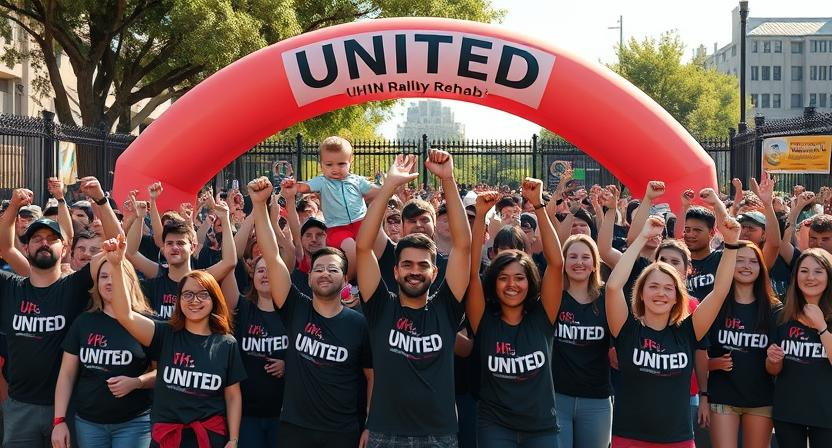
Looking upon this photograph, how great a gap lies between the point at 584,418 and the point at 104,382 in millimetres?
2638

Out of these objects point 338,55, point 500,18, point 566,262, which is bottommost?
point 566,262

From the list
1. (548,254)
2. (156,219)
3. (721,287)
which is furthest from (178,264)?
(721,287)

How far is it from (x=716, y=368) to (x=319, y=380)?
234cm

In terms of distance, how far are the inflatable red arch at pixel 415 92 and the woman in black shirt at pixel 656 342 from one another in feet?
17.5

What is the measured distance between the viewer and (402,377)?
4160mm

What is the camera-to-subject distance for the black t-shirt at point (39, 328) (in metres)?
4.86

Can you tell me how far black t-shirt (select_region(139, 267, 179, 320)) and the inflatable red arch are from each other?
15.2 ft

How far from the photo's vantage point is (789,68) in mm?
85688

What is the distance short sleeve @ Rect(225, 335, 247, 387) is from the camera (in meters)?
4.46

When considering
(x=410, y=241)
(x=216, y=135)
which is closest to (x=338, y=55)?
(x=216, y=135)

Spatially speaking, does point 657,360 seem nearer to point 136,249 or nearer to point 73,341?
point 73,341

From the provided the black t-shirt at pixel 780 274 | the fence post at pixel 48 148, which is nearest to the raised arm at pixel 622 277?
the black t-shirt at pixel 780 274

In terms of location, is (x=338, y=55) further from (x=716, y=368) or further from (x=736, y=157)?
(x=736, y=157)

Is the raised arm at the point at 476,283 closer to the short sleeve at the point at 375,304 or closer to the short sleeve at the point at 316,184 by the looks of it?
the short sleeve at the point at 375,304
